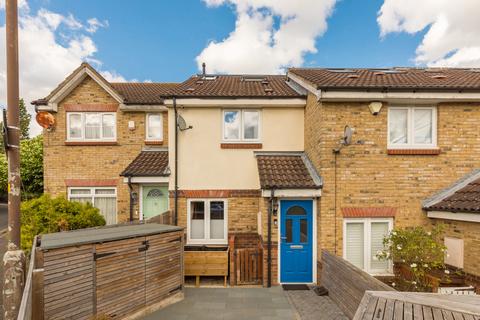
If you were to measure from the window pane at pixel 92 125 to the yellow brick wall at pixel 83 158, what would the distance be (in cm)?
55

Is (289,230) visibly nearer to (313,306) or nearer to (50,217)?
(313,306)

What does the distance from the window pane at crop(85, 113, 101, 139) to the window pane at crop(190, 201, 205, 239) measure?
561 centimetres

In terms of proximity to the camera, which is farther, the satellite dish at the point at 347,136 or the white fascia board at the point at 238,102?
the white fascia board at the point at 238,102

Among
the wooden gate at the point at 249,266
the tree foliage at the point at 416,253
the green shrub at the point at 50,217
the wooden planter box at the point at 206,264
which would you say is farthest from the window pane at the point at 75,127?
the tree foliage at the point at 416,253

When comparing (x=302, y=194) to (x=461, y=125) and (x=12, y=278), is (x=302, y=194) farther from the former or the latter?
(x=12, y=278)

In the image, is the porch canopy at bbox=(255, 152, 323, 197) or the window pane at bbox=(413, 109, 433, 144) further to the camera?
the window pane at bbox=(413, 109, 433, 144)

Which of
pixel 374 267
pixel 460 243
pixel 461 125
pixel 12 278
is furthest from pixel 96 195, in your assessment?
pixel 461 125

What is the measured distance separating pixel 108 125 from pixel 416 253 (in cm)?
1173

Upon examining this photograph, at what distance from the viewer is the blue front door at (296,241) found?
23.6ft

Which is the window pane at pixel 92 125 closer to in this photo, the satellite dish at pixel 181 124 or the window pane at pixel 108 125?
the window pane at pixel 108 125

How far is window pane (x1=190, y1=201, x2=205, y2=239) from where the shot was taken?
28.0ft

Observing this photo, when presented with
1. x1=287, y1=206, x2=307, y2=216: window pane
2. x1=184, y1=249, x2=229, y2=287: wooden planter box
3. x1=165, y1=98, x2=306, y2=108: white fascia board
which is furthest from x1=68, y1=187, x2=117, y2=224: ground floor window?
x1=287, y1=206, x2=307, y2=216: window pane

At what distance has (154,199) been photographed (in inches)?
393

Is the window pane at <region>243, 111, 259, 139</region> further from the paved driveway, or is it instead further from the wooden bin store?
the paved driveway
